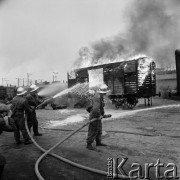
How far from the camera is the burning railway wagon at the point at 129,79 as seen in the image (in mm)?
15680

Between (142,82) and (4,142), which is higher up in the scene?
(142,82)

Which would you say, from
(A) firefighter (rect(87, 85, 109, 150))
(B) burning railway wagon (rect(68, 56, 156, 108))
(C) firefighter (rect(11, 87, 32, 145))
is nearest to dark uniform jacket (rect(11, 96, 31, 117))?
(C) firefighter (rect(11, 87, 32, 145))

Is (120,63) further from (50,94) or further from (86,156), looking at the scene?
(86,156)

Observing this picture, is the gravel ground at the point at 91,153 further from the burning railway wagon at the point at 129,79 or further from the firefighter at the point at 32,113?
the burning railway wagon at the point at 129,79

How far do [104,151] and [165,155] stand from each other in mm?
1500

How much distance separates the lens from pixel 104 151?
5.82 metres

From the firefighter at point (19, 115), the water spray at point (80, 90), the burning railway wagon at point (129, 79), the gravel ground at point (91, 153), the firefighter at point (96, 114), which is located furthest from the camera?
the water spray at point (80, 90)

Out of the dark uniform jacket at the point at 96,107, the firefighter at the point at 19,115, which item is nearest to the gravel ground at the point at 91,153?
the firefighter at the point at 19,115

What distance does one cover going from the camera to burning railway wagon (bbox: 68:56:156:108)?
1568 cm

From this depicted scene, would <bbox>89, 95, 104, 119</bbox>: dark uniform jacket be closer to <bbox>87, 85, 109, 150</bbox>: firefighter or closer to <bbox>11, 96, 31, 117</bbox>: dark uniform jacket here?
<bbox>87, 85, 109, 150</bbox>: firefighter

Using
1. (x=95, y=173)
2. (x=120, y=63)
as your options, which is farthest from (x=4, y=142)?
(x=120, y=63)

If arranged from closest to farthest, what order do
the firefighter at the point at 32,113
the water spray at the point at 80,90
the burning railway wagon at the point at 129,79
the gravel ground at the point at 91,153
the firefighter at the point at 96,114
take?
the gravel ground at the point at 91,153
the firefighter at the point at 96,114
the firefighter at the point at 32,113
the burning railway wagon at the point at 129,79
the water spray at the point at 80,90

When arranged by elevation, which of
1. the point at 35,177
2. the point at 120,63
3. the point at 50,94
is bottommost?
the point at 35,177

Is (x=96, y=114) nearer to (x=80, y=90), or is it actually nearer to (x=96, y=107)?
(x=96, y=107)
